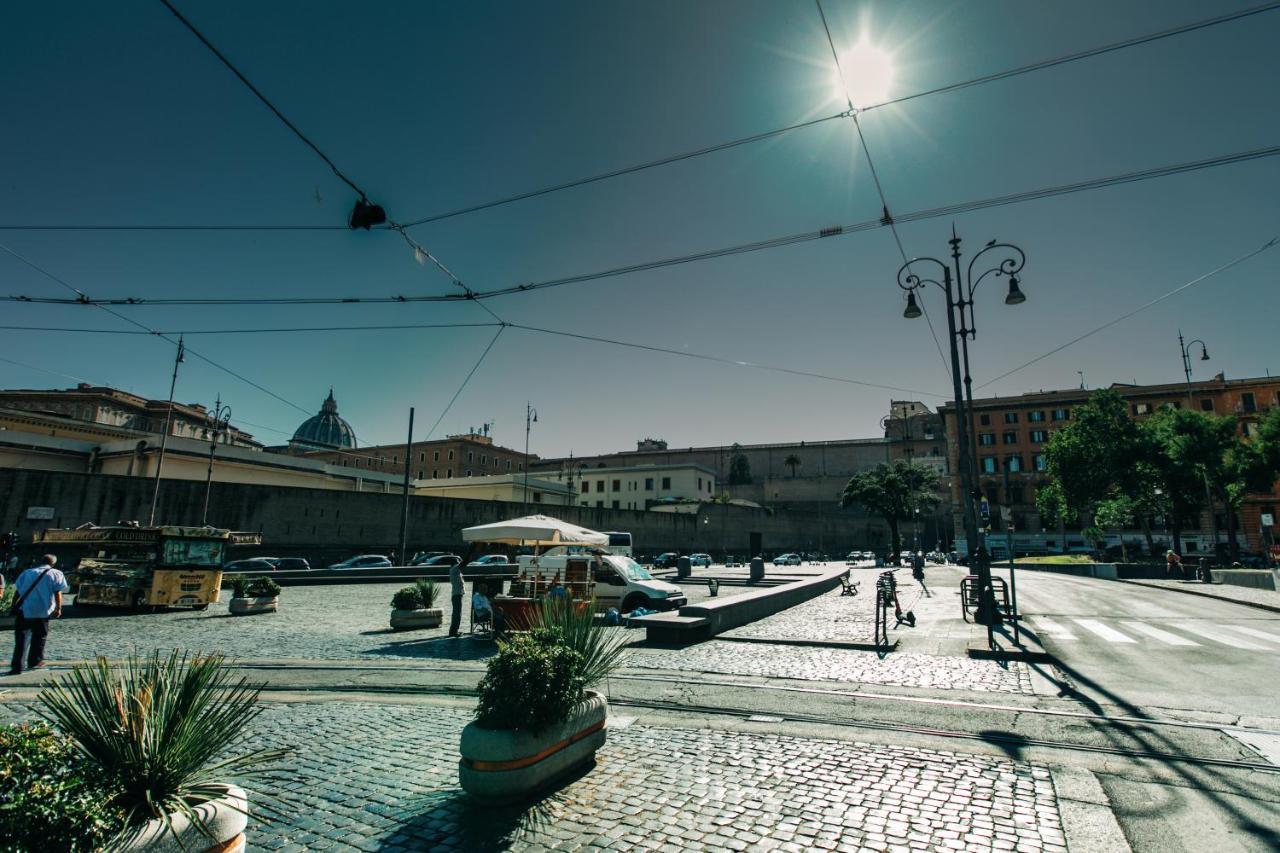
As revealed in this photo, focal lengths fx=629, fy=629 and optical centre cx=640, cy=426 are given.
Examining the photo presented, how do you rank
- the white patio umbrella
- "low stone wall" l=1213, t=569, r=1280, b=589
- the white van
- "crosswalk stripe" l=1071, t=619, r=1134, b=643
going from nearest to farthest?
"crosswalk stripe" l=1071, t=619, r=1134, b=643
the white patio umbrella
the white van
"low stone wall" l=1213, t=569, r=1280, b=589

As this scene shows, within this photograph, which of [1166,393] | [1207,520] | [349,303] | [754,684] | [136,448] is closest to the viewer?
[754,684]

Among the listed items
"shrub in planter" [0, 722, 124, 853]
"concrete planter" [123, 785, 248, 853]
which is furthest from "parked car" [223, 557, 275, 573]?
"shrub in planter" [0, 722, 124, 853]

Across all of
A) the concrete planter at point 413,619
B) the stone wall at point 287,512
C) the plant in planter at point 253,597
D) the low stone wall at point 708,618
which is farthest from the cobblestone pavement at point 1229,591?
the stone wall at point 287,512

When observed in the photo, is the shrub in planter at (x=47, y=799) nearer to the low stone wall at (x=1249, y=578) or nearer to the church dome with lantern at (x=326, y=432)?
the low stone wall at (x=1249, y=578)

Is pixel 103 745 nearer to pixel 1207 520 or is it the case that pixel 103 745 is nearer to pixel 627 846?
pixel 627 846

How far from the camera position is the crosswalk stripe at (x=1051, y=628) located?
13588mm

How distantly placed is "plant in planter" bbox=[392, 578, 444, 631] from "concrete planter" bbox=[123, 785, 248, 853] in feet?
41.5

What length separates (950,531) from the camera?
90.1m

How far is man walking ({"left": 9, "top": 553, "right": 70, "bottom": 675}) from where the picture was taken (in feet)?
31.4

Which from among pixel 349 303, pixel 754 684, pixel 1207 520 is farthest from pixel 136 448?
pixel 1207 520

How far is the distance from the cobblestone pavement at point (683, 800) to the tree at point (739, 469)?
104130 millimetres

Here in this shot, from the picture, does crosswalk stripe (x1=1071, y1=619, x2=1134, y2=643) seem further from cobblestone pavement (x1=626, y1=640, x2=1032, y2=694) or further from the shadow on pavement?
the shadow on pavement

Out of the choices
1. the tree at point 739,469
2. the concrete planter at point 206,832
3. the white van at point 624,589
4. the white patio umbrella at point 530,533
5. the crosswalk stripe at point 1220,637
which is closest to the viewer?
the concrete planter at point 206,832

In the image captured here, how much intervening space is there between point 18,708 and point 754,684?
906 centimetres
